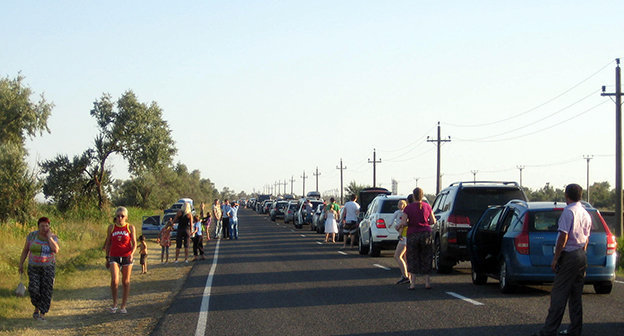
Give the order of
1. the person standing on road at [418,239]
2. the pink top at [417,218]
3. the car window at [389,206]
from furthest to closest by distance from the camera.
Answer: the car window at [389,206] < the pink top at [417,218] < the person standing on road at [418,239]

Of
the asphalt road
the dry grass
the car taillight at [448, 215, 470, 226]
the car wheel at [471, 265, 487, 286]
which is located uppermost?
the car taillight at [448, 215, 470, 226]

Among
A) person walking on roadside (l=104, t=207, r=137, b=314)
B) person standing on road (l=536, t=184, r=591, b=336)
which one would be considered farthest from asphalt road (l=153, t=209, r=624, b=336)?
person walking on roadside (l=104, t=207, r=137, b=314)

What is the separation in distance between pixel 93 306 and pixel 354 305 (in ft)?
16.3

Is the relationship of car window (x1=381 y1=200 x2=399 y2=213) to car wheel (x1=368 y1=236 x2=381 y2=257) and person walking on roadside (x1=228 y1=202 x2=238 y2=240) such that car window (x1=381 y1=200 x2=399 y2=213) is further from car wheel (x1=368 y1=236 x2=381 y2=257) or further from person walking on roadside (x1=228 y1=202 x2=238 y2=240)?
person walking on roadside (x1=228 y1=202 x2=238 y2=240)

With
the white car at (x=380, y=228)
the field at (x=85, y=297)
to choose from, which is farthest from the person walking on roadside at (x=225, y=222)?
the white car at (x=380, y=228)

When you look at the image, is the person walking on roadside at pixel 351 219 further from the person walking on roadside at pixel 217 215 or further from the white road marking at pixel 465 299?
the white road marking at pixel 465 299

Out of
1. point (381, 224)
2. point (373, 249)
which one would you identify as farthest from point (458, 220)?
point (373, 249)

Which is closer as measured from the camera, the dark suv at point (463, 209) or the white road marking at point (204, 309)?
the white road marking at point (204, 309)

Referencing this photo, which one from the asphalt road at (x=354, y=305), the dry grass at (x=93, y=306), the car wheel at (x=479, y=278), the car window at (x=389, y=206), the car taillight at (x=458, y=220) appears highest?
the car window at (x=389, y=206)

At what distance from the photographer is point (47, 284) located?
40.3 feet

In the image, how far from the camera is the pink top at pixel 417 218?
14.4 metres

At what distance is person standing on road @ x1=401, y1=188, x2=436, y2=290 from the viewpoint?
1420 cm

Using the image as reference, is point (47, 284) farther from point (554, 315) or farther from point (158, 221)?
point (158, 221)

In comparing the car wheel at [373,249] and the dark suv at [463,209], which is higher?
the dark suv at [463,209]
